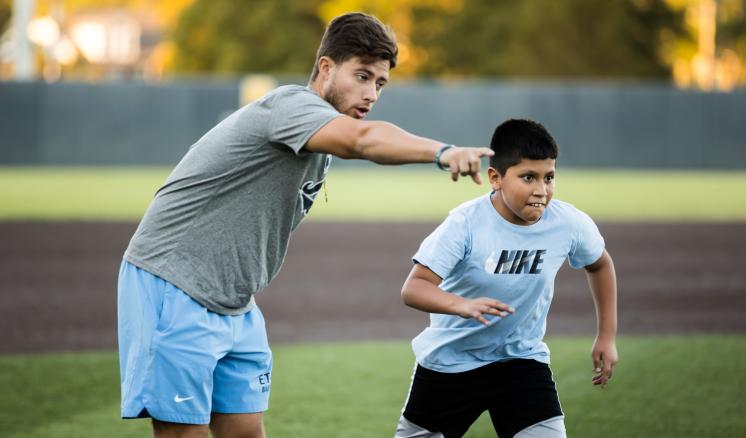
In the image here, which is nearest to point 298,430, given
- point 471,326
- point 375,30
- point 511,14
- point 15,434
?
point 15,434

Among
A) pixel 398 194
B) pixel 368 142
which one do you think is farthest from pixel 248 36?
pixel 368 142

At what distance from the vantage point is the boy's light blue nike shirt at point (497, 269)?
4.50 m

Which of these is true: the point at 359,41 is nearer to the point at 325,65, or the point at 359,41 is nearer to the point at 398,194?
the point at 325,65

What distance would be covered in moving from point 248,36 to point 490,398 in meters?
42.0

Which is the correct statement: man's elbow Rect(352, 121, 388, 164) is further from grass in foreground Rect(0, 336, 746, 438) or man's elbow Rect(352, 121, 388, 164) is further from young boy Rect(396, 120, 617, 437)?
grass in foreground Rect(0, 336, 746, 438)

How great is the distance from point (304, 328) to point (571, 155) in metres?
25.1

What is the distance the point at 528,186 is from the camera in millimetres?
4406

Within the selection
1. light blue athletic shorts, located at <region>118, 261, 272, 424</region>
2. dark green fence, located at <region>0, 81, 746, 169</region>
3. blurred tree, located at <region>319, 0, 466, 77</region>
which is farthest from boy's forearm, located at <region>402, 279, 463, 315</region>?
blurred tree, located at <region>319, 0, 466, 77</region>

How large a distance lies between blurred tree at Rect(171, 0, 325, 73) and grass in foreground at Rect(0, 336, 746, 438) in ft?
117

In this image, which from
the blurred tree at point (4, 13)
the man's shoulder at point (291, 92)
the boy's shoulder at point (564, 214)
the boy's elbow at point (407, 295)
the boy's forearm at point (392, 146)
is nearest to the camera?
the boy's forearm at point (392, 146)

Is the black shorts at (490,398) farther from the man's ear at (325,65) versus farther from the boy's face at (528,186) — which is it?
the man's ear at (325,65)

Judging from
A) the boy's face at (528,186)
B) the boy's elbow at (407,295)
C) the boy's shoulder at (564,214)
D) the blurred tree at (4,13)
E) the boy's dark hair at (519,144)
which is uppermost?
the blurred tree at (4,13)

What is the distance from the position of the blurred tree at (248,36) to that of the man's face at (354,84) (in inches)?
1573

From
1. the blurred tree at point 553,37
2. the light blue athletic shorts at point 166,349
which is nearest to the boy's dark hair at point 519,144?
the light blue athletic shorts at point 166,349
